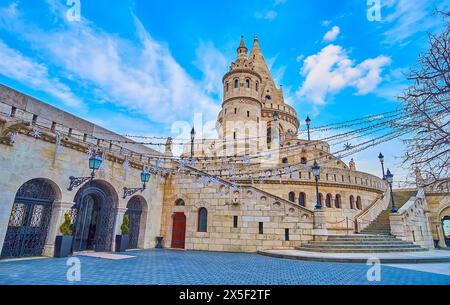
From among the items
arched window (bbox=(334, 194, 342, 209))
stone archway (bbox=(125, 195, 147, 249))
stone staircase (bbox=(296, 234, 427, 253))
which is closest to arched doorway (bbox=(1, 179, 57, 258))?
stone archway (bbox=(125, 195, 147, 249))

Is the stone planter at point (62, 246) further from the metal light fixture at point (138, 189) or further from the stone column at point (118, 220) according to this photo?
the metal light fixture at point (138, 189)

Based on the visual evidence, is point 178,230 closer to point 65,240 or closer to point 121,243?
point 121,243

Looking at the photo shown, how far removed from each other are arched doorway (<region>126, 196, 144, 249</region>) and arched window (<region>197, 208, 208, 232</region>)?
3.86m

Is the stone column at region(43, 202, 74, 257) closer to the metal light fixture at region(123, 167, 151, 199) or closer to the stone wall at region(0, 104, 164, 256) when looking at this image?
the stone wall at region(0, 104, 164, 256)

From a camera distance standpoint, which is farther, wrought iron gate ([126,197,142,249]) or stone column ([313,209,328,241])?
wrought iron gate ([126,197,142,249])

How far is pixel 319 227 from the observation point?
13.8m

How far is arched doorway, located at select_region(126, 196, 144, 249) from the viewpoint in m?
15.1

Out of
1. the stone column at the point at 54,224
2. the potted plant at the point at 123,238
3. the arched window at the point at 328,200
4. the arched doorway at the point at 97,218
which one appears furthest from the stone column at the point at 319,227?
the stone column at the point at 54,224

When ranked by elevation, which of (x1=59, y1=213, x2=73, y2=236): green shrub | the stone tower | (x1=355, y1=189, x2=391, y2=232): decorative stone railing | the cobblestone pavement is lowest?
the cobblestone pavement

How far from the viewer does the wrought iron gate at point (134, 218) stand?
15055mm

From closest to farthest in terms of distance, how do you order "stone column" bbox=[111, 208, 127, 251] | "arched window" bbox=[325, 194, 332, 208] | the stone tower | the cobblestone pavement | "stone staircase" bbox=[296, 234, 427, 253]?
1. the cobblestone pavement
2. "stone staircase" bbox=[296, 234, 427, 253]
3. "stone column" bbox=[111, 208, 127, 251]
4. "arched window" bbox=[325, 194, 332, 208]
5. the stone tower

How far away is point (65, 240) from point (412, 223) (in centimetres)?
2176

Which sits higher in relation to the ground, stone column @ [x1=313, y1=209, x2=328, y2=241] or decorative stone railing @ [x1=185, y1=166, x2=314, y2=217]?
decorative stone railing @ [x1=185, y1=166, x2=314, y2=217]

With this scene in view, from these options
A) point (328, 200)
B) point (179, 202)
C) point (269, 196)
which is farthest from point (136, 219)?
point (328, 200)
